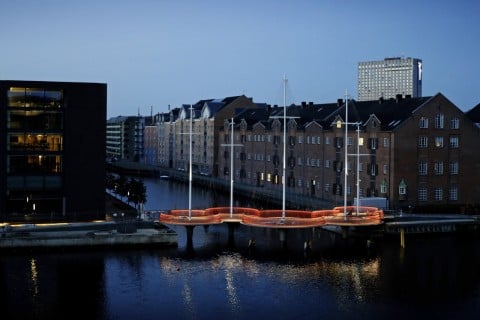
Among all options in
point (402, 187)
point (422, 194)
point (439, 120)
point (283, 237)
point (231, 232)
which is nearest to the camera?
point (283, 237)

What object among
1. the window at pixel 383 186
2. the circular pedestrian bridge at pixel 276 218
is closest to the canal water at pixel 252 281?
the circular pedestrian bridge at pixel 276 218

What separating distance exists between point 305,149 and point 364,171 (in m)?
11.9

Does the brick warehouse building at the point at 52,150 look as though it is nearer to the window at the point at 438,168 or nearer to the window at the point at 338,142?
the window at the point at 338,142

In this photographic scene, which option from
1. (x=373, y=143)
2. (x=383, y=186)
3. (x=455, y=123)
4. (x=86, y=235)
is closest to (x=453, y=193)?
(x=455, y=123)

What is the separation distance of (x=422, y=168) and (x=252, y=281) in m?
31.1

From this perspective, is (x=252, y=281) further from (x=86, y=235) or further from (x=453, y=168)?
(x=453, y=168)

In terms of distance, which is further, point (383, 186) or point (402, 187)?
point (383, 186)

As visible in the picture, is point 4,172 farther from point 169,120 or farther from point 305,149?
point 169,120

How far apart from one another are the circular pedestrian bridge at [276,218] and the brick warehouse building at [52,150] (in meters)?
7.20

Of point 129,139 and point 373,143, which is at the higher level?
point 129,139

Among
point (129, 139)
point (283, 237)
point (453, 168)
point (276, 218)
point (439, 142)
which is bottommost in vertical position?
point (283, 237)

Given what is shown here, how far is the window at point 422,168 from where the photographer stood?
2552 inches

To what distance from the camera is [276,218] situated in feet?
164

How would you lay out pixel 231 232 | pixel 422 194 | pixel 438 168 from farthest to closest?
1. pixel 438 168
2. pixel 422 194
3. pixel 231 232
